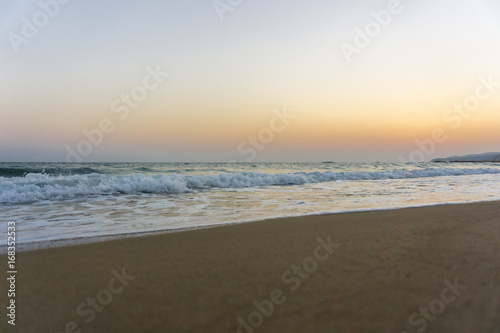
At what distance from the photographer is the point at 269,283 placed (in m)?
3.27

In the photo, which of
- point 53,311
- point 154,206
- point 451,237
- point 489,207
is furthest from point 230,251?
point 489,207

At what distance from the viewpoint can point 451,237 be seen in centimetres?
505

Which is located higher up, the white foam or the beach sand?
the white foam

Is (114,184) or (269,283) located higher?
(114,184)

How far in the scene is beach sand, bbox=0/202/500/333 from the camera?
2.53m

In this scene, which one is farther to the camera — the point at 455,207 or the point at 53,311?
the point at 455,207

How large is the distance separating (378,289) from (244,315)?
124 centimetres

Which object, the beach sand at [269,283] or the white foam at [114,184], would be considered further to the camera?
the white foam at [114,184]

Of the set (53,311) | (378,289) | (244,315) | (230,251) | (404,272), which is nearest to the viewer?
(244,315)

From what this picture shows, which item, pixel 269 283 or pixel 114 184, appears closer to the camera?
pixel 269 283

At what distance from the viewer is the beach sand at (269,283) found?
2.53 metres

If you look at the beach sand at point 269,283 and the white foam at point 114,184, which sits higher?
the white foam at point 114,184

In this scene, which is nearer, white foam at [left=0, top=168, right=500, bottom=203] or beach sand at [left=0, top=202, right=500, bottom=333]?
beach sand at [left=0, top=202, right=500, bottom=333]

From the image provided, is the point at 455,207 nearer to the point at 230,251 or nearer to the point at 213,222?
the point at 213,222
